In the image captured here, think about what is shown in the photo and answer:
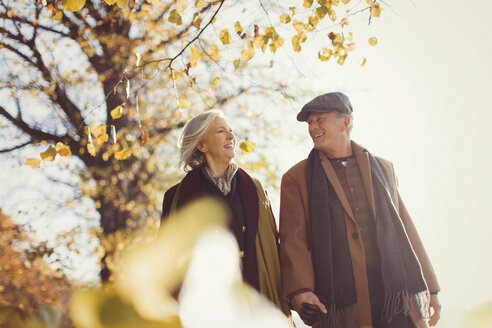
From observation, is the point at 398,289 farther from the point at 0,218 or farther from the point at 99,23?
the point at 0,218

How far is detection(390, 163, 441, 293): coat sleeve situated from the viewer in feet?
9.82

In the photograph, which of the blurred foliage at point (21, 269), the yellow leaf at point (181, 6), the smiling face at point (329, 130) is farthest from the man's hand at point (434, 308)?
the blurred foliage at point (21, 269)

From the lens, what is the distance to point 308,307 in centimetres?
263

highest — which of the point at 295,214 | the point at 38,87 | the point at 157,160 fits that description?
the point at 38,87

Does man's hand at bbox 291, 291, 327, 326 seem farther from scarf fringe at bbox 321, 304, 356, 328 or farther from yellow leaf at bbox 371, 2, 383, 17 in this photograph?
yellow leaf at bbox 371, 2, 383, 17

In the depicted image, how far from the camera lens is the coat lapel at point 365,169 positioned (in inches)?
115

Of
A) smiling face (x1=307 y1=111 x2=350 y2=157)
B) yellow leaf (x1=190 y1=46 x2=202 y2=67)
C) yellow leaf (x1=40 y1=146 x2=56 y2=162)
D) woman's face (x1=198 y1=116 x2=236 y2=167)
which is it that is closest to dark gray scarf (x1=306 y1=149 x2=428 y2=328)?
smiling face (x1=307 y1=111 x2=350 y2=157)

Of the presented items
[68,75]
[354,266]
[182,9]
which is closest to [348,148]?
[354,266]

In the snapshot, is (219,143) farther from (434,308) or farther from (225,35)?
(434,308)

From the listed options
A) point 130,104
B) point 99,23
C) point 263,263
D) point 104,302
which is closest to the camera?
point 104,302

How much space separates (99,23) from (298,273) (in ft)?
20.0

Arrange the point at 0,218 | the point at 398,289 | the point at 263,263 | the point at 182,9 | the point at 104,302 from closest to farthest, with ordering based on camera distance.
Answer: the point at 104,302
the point at 398,289
the point at 263,263
the point at 182,9
the point at 0,218

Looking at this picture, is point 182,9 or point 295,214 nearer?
point 295,214

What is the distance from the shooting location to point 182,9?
13.4 feet
